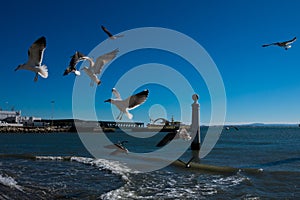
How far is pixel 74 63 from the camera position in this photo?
25.1 ft

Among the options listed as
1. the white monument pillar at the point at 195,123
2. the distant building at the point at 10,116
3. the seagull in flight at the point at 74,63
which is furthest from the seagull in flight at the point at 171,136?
the distant building at the point at 10,116

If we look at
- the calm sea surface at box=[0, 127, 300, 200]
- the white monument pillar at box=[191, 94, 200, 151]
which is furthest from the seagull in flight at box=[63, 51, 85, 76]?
the white monument pillar at box=[191, 94, 200, 151]

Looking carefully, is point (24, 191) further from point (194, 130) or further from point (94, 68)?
point (194, 130)

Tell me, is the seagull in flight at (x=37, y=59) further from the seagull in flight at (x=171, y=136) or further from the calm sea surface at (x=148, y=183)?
the calm sea surface at (x=148, y=183)

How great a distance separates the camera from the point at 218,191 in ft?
41.1

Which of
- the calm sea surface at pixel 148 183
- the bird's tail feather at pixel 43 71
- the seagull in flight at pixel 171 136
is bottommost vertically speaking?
the calm sea surface at pixel 148 183

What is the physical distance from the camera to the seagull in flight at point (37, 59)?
25.9 feet

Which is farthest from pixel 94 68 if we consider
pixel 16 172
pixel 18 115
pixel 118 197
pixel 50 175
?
pixel 18 115

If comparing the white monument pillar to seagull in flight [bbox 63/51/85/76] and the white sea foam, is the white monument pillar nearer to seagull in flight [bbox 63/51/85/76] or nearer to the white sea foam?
the white sea foam

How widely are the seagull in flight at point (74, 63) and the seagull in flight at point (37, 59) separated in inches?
31.5

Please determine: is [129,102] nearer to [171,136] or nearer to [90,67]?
[90,67]

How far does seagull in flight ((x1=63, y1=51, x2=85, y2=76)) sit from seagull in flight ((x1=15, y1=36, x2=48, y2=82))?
0.80 m

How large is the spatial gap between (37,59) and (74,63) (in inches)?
49.3

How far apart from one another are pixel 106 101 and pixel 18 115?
142247 millimetres
